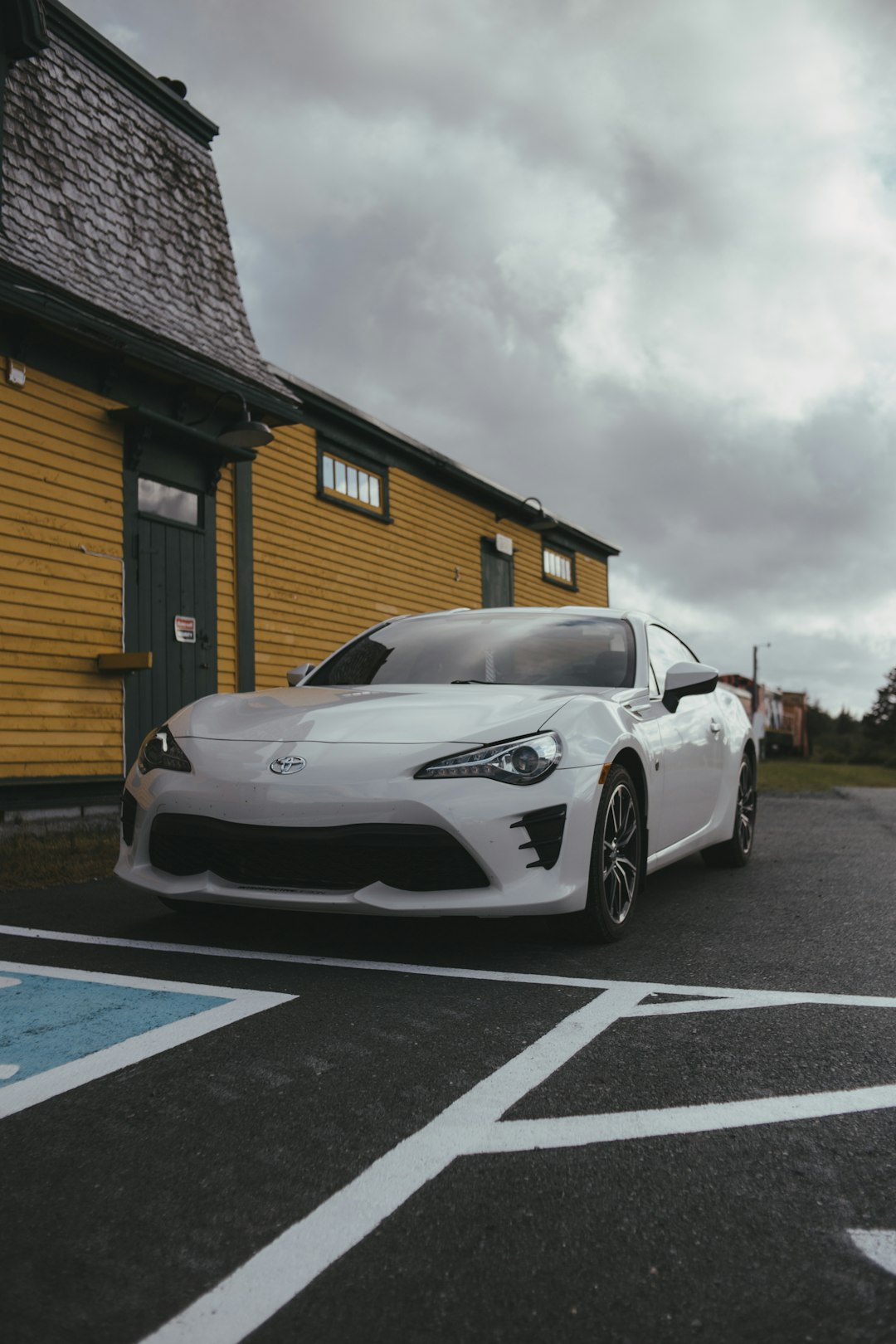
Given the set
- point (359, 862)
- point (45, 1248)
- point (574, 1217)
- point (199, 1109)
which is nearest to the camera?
point (45, 1248)

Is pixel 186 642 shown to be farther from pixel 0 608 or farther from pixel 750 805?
pixel 750 805

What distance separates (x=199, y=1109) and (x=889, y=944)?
291cm

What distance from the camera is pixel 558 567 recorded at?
19.9 metres

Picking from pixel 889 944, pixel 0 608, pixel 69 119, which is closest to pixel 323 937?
pixel 889 944

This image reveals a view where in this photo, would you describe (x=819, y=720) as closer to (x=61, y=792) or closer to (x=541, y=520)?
Answer: (x=541, y=520)

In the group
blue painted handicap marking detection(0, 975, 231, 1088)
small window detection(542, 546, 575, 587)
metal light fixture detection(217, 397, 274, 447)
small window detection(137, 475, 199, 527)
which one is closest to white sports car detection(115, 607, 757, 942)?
blue painted handicap marking detection(0, 975, 231, 1088)

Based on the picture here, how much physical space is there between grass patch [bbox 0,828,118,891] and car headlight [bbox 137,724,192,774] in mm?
1886

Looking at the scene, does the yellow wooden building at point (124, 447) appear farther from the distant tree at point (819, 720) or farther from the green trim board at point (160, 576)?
the distant tree at point (819, 720)

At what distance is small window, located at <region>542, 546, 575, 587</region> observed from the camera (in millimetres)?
19203

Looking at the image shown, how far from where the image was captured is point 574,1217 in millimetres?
1925

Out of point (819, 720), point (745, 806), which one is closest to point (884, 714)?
point (819, 720)

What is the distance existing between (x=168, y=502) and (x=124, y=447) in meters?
0.72

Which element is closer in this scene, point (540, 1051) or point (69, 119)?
point (540, 1051)

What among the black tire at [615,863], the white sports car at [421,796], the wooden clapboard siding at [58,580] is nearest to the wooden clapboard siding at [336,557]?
the wooden clapboard siding at [58,580]
